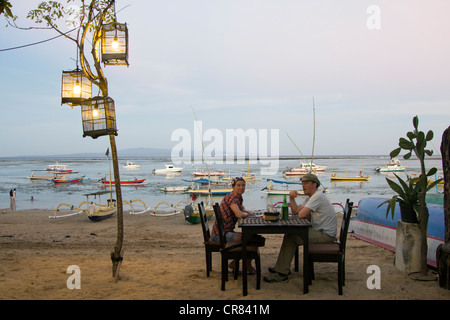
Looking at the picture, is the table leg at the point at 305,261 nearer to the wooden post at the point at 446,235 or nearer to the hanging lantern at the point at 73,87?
the wooden post at the point at 446,235

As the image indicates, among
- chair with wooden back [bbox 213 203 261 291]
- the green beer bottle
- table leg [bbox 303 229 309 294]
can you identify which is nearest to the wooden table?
table leg [bbox 303 229 309 294]

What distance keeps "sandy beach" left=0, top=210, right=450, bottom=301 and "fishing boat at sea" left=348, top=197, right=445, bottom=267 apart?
10.9 inches

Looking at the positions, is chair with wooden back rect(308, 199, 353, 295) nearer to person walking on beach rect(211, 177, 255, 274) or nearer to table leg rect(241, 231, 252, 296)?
table leg rect(241, 231, 252, 296)

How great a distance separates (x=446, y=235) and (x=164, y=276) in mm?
3540

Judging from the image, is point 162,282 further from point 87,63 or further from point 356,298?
point 87,63


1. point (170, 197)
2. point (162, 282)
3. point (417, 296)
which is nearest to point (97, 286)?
point (162, 282)

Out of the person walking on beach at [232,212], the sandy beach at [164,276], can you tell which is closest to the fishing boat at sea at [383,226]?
the sandy beach at [164,276]

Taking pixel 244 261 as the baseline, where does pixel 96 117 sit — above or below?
above

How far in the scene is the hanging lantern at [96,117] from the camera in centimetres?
459

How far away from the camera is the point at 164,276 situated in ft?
15.9

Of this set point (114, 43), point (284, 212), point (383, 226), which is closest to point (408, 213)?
point (284, 212)

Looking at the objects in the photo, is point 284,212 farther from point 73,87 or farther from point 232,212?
point 73,87

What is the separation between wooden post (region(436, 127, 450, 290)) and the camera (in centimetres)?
408
